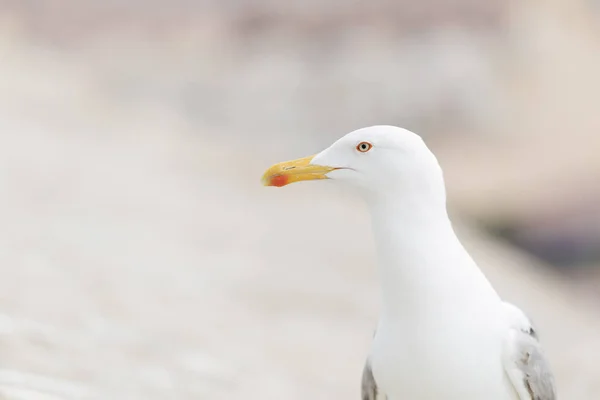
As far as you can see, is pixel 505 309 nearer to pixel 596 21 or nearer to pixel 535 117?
pixel 535 117

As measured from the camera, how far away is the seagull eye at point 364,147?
116 centimetres

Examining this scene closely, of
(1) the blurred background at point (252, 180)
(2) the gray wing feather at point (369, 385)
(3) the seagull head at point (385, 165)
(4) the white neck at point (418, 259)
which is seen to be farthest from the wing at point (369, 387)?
(1) the blurred background at point (252, 180)

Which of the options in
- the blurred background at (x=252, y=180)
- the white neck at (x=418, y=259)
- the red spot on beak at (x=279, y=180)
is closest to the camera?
the white neck at (x=418, y=259)

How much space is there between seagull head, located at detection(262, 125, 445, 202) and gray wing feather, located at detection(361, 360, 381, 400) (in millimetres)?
259

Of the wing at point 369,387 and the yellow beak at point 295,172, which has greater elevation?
the yellow beak at point 295,172

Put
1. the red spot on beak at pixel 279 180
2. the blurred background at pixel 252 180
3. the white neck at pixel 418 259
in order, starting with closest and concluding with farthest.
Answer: the white neck at pixel 418 259
the red spot on beak at pixel 279 180
the blurred background at pixel 252 180

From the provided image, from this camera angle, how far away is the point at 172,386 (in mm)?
1866

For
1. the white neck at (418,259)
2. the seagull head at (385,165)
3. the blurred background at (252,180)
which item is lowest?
the white neck at (418,259)

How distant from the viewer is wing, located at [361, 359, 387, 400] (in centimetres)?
124

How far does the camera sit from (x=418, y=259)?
43.9 inches

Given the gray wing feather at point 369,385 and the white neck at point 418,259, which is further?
the gray wing feather at point 369,385

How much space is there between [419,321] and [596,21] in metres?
4.28

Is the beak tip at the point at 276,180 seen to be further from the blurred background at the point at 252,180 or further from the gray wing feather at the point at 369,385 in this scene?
the blurred background at the point at 252,180

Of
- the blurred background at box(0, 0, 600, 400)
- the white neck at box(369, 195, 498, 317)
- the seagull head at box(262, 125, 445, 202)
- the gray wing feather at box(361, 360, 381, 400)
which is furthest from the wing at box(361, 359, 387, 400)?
the blurred background at box(0, 0, 600, 400)
